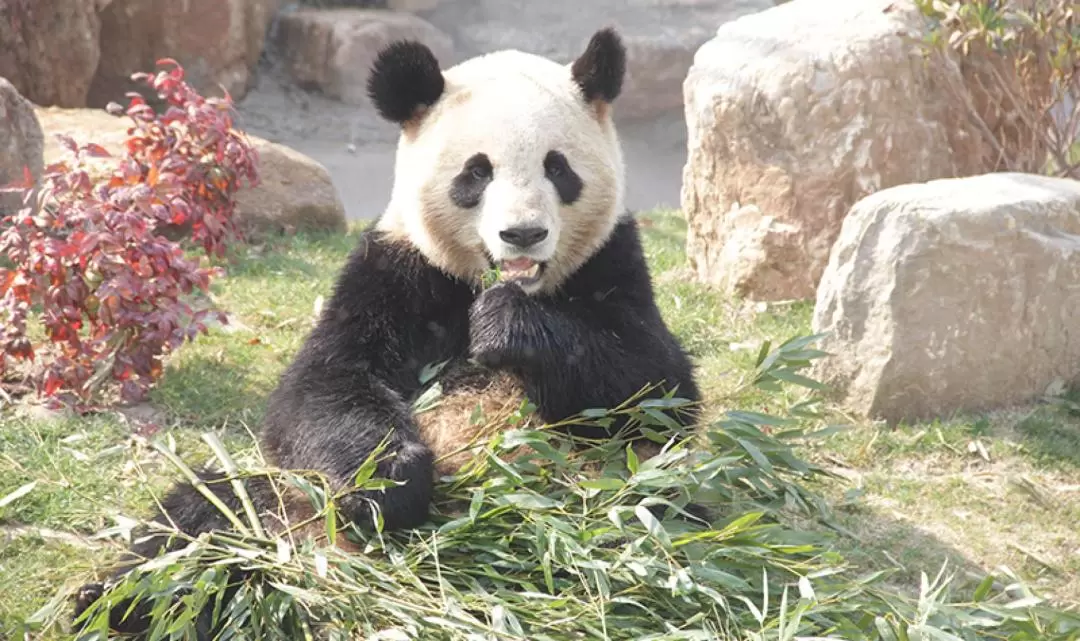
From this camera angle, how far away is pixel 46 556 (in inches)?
134

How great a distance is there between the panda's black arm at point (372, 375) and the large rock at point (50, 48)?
19.1 ft

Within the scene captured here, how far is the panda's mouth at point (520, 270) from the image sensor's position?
3180 millimetres

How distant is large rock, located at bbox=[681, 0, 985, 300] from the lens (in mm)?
5570

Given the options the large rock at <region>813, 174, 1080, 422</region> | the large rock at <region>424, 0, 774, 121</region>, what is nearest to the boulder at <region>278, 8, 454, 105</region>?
the large rock at <region>424, 0, 774, 121</region>

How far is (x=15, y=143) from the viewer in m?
6.18

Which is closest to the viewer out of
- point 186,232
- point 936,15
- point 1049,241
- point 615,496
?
point 615,496

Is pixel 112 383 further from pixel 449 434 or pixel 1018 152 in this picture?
pixel 1018 152

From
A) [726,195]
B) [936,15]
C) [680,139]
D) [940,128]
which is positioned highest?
[936,15]

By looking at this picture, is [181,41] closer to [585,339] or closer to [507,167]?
[507,167]

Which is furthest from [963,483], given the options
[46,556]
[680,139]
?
[680,139]

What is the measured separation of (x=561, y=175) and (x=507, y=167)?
0.52 ft

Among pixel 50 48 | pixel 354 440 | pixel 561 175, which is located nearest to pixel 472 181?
pixel 561 175

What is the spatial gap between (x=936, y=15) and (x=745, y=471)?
125 inches

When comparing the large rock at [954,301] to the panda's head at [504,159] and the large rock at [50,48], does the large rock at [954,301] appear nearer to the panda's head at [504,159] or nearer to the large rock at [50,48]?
the panda's head at [504,159]
